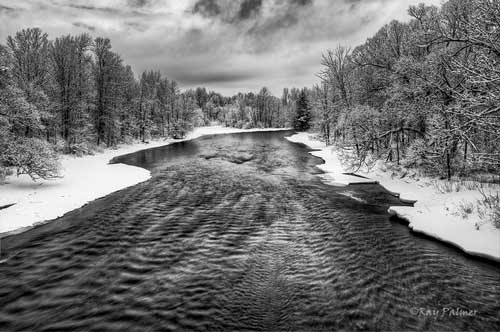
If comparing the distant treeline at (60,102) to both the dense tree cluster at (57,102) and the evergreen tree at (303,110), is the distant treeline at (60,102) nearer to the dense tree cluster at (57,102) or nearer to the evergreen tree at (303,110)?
the dense tree cluster at (57,102)

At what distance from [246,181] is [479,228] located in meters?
13.2

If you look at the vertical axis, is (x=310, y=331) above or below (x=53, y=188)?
below

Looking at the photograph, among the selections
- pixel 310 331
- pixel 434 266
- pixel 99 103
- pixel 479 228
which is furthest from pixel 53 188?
pixel 99 103

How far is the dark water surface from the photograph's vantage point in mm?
5551

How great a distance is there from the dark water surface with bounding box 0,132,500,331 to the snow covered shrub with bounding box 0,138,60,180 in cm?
477

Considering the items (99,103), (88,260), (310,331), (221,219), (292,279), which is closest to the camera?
(310,331)

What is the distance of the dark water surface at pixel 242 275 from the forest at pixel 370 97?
3.97 metres

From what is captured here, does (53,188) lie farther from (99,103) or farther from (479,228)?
(99,103)

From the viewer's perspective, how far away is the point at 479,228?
836cm

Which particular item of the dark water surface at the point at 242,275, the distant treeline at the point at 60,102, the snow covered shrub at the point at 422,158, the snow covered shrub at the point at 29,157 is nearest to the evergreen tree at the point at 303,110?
the distant treeline at the point at 60,102

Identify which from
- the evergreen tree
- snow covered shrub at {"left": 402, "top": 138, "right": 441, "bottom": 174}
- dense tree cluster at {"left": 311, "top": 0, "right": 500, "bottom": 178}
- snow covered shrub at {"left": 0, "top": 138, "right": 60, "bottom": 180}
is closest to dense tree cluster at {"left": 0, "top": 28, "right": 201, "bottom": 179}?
snow covered shrub at {"left": 0, "top": 138, "right": 60, "bottom": 180}

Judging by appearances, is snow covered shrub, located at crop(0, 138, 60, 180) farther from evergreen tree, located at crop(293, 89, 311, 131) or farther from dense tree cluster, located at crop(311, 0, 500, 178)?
evergreen tree, located at crop(293, 89, 311, 131)

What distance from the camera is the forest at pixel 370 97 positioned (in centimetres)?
896

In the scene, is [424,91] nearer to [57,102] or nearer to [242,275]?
[242,275]
